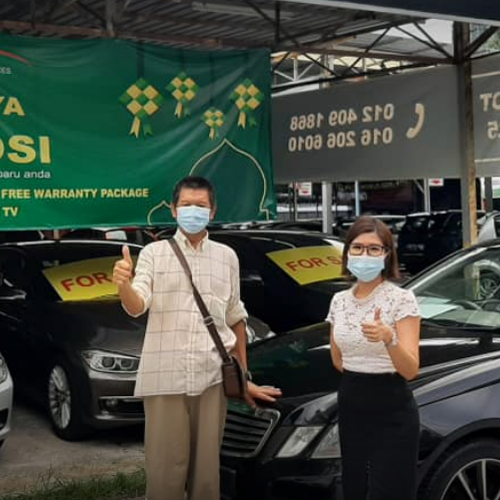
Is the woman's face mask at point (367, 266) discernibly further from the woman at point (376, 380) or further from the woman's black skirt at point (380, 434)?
the woman's black skirt at point (380, 434)

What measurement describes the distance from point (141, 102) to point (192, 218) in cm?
432

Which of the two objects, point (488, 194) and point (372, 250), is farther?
point (488, 194)

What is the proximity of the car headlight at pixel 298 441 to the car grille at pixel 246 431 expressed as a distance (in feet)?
0.41

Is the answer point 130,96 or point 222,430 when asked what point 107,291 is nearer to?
point 130,96

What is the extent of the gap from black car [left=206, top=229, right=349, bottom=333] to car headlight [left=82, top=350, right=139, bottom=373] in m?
2.77

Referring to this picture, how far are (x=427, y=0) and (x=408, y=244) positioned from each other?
41.8ft

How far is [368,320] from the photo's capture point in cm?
318

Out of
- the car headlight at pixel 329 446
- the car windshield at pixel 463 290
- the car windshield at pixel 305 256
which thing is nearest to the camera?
the car headlight at pixel 329 446

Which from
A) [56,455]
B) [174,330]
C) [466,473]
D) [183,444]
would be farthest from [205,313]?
[56,455]

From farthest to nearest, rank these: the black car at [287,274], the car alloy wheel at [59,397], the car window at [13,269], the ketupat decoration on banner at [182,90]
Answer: the black car at [287,274] < the ketupat decoration on banner at [182,90] < the car window at [13,269] < the car alloy wheel at [59,397]

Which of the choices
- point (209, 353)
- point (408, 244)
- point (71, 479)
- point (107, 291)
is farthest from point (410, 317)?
point (408, 244)

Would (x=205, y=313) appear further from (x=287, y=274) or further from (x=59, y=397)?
(x=287, y=274)

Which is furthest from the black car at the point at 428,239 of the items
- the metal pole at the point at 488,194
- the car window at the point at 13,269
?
the car window at the point at 13,269

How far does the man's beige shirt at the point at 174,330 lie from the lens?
3.59 meters
